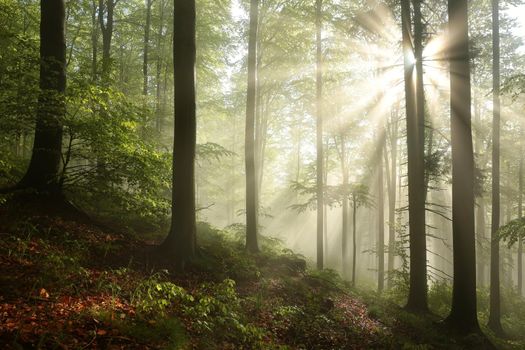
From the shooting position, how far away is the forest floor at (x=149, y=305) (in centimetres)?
405

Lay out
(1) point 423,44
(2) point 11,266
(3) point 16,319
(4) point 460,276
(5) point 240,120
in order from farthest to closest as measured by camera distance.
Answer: (5) point 240,120 < (1) point 423,44 < (4) point 460,276 < (2) point 11,266 < (3) point 16,319

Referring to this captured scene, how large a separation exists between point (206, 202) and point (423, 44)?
3359 centimetres

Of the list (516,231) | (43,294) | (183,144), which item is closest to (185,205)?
(183,144)

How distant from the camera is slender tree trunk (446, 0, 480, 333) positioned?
26.7 feet

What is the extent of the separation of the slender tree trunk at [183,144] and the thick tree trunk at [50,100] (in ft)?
7.85

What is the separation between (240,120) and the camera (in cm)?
3000

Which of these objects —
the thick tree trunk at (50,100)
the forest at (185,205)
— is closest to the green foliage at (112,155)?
the forest at (185,205)

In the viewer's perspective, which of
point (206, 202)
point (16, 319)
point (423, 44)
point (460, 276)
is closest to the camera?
point (16, 319)

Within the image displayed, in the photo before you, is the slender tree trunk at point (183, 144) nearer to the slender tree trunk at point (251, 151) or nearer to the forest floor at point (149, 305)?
the forest floor at point (149, 305)

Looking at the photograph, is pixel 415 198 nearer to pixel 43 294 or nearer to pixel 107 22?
pixel 43 294

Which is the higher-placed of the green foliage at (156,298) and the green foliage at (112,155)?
the green foliage at (112,155)

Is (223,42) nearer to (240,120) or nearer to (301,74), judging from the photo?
(301,74)

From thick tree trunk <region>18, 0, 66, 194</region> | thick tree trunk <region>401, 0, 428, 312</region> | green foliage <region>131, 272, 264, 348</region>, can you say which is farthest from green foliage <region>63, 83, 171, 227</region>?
thick tree trunk <region>401, 0, 428, 312</region>

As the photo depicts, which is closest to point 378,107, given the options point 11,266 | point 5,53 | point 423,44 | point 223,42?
point 423,44
